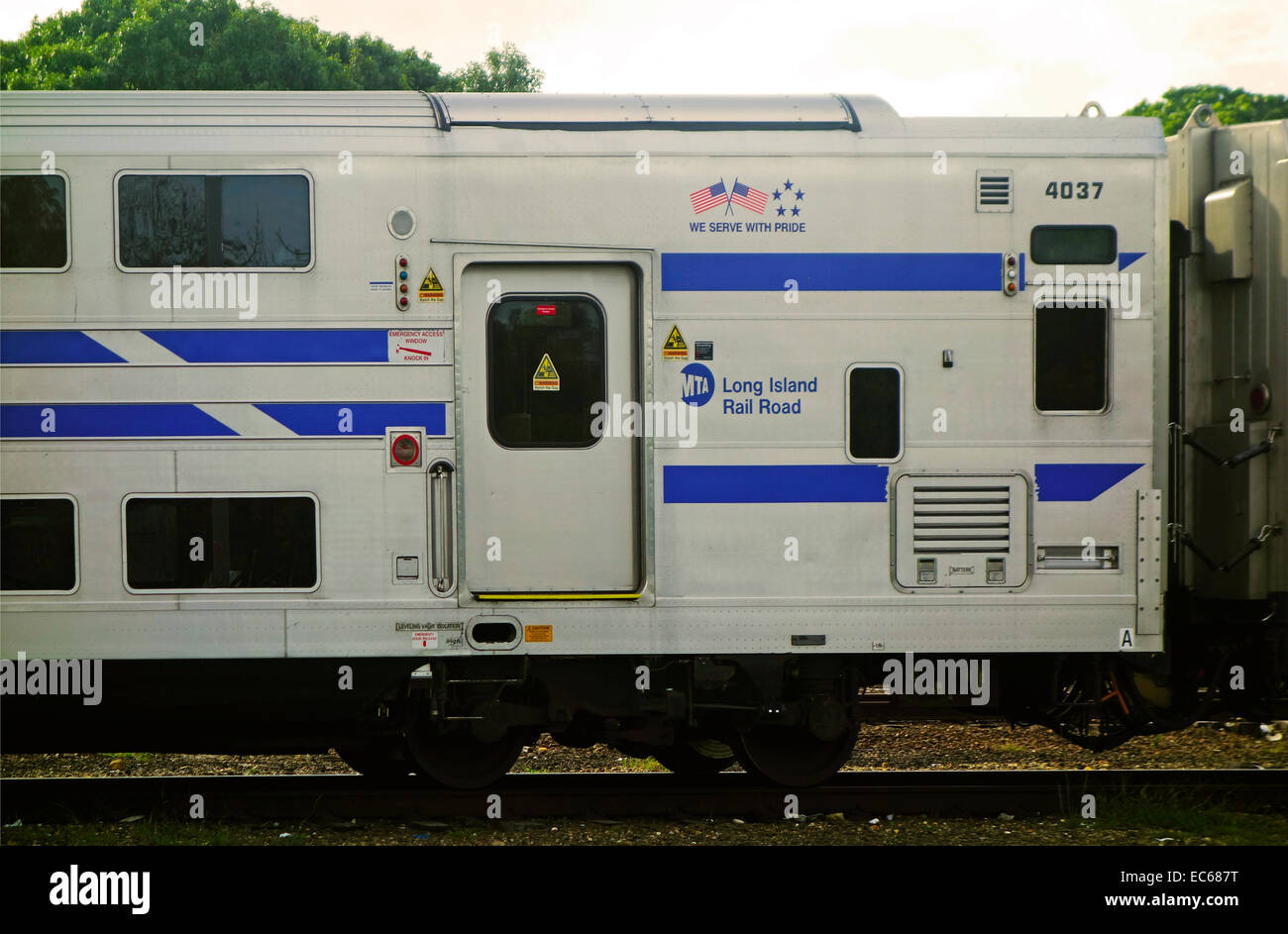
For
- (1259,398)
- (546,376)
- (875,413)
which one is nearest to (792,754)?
(875,413)

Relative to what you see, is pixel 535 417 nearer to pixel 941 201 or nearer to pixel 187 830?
pixel 941 201

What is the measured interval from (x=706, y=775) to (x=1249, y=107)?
132 feet

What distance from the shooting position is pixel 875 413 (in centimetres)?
612

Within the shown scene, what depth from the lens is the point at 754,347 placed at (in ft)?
20.0

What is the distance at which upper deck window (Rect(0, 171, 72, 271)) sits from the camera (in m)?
6.01

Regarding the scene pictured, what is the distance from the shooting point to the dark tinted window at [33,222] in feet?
19.7

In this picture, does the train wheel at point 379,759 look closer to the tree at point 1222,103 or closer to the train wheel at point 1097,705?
the train wheel at point 1097,705

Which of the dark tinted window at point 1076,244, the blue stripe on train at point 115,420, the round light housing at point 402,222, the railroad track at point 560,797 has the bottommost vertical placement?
the railroad track at point 560,797

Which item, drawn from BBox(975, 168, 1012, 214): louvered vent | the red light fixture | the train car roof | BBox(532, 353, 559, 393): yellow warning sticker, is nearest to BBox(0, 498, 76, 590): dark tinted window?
the train car roof

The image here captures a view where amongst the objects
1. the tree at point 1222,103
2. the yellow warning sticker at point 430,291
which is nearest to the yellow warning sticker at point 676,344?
the yellow warning sticker at point 430,291

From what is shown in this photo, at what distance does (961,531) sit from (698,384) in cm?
171

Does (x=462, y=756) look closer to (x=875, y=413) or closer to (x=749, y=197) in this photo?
(x=875, y=413)

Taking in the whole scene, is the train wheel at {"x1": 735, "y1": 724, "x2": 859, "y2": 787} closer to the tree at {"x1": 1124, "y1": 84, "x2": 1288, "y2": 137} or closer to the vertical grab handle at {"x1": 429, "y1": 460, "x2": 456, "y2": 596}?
the vertical grab handle at {"x1": 429, "y1": 460, "x2": 456, "y2": 596}

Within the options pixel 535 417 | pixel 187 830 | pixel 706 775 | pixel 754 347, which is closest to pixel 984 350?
pixel 754 347
